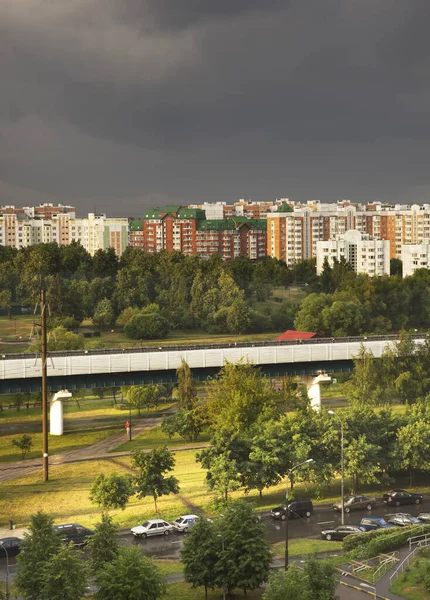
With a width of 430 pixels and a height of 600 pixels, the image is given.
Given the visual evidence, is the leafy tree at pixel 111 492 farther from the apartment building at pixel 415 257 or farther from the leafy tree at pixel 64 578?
the apartment building at pixel 415 257

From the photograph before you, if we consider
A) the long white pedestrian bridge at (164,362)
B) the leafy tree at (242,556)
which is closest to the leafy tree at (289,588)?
the leafy tree at (242,556)

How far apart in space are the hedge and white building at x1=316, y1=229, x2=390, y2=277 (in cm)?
11183

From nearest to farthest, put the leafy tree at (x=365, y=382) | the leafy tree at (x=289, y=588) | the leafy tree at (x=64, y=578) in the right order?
the leafy tree at (x=289, y=588) < the leafy tree at (x=64, y=578) < the leafy tree at (x=365, y=382)

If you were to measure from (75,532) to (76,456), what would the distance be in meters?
17.9

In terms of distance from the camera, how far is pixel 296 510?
41812mm

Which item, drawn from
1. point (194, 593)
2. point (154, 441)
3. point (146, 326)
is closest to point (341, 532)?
point (194, 593)

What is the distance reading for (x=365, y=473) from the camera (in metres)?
44.5

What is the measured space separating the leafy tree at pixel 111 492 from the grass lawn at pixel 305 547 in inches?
325

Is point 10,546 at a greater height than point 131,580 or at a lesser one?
lesser

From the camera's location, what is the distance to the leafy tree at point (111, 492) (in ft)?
136

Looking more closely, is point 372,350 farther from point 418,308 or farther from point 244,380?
point 418,308

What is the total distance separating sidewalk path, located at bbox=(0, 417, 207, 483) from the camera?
5188 cm

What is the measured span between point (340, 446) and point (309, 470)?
2.26 meters

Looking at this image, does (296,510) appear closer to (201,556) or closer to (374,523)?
(374,523)
